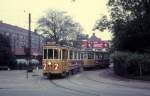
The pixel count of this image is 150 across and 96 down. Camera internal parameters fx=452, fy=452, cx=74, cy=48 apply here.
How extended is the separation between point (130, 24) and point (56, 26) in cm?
6203

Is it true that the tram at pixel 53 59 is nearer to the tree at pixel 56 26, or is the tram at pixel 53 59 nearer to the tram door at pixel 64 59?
the tram door at pixel 64 59

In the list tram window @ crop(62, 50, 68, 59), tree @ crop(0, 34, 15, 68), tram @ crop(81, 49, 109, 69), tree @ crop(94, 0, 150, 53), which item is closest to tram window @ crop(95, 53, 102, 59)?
tram @ crop(81, 49, 109, 69)

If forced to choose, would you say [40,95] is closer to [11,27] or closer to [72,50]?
[72,50]

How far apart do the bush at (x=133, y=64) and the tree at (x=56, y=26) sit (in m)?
65.7

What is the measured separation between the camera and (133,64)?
4188cm

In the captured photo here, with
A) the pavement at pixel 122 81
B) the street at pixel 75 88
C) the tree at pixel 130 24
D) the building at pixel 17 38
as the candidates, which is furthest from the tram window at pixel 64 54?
the building at pixel 17 38

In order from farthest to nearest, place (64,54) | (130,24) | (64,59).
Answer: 1. (130,24)
2. (64,54)
3. (64,59)

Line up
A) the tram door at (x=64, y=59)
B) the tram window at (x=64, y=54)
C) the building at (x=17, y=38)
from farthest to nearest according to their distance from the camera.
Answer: the building at (x=17, y=38) → the tram window at (x=64, y=54) → the tram door at (x=64, y=59)

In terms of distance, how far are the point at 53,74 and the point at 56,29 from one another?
70056 mm

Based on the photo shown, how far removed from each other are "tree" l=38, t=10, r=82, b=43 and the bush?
216 ft

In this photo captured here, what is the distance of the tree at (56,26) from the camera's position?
10981 cm

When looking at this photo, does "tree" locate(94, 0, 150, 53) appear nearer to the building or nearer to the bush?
the bush

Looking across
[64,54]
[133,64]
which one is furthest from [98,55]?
[64,54]

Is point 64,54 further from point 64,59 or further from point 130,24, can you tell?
point 130,24
